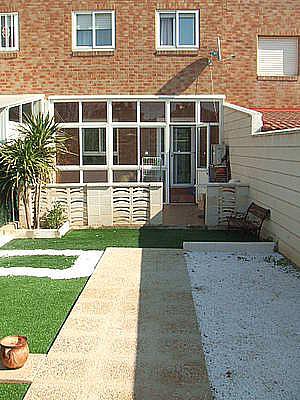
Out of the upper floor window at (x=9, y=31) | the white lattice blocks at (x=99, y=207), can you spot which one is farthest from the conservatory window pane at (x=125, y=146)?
the upper floor window at (x=9, y=31)

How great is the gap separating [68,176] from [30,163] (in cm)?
515

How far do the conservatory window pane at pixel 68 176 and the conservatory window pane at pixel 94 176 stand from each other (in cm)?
26

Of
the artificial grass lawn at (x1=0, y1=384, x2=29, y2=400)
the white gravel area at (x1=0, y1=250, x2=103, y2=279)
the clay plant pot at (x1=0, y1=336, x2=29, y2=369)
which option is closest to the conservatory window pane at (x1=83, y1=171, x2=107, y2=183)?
the white gravel area at (x1=0, y1=250, x2=103, y2=279)

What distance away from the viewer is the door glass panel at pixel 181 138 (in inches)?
771

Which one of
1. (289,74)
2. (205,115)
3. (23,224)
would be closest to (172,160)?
(205,115)

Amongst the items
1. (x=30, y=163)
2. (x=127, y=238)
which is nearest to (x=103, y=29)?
(x=30, y=163)

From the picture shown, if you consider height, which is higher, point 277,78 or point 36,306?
point 277,78

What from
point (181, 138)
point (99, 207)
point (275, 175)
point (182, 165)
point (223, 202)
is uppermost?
point (181, 138)

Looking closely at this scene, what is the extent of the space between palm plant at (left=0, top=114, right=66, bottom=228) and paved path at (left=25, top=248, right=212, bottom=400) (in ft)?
18.4

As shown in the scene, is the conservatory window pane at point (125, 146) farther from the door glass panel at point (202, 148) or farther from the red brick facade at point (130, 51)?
the door glass panel at point (202, 148)

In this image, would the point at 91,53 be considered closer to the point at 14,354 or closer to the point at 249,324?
the point at 249,324

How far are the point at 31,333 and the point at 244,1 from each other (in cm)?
1551

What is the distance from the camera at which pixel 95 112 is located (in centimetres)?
1938

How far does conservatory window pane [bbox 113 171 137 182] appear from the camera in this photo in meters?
19.3
